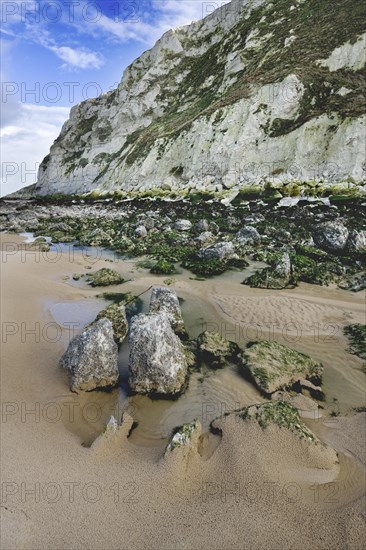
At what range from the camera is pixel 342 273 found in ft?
39.6

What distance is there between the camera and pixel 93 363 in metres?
5.57

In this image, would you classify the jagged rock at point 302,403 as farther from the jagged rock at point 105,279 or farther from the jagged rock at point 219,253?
the jagged rock at point 219,253

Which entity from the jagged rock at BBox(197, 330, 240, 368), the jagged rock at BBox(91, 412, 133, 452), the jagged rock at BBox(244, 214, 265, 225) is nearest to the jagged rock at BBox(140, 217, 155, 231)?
the jagged rock at BBox(244, 214, 265, 225)

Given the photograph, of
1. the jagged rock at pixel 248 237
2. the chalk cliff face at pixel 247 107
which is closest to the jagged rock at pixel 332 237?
the jagged rock at pixel 248 237

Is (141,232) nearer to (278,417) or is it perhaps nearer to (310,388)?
(310,388)

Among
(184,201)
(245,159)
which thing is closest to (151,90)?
(245,159)

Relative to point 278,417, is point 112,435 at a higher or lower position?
lower

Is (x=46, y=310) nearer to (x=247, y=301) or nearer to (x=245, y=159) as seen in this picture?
(x=247, y=301)

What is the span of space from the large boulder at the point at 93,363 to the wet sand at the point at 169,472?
0.67ft

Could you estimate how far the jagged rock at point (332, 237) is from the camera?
597 inches

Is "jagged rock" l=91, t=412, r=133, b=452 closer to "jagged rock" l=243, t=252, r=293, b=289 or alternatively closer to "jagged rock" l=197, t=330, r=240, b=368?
"jagged rock" l=197, t=330, r=240, b=368

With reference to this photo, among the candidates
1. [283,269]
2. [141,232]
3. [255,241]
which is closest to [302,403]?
[283,269]

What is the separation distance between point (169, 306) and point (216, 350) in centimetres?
182

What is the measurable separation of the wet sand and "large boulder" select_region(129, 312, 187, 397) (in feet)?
0.77
